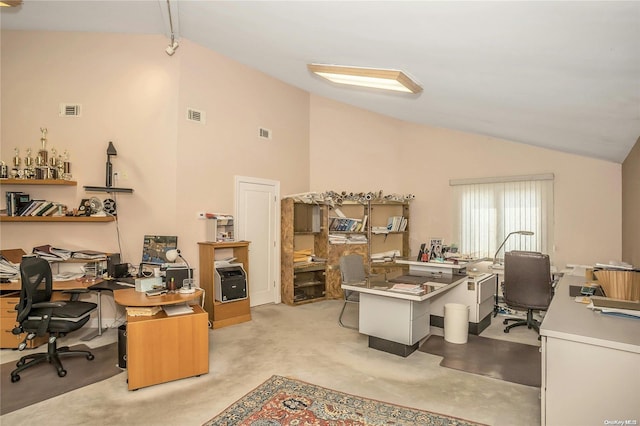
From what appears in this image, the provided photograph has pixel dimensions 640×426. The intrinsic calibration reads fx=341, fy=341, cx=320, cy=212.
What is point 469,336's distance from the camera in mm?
4207

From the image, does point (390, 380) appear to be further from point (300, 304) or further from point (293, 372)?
point (300, 304)

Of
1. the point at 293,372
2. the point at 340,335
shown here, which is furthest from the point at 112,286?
the point at 340,335

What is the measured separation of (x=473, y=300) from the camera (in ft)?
13.9

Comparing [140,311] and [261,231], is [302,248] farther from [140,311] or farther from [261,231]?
[140,311]

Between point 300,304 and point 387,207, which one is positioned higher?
point 387,207

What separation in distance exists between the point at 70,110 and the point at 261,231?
3.04 meters

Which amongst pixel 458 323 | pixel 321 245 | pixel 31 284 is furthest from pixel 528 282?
pixel 31 284

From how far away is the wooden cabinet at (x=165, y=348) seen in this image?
2844 millimetres

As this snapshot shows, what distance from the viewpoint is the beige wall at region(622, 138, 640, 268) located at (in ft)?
11.9

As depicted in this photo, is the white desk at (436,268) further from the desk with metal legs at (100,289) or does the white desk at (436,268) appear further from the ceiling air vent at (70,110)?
the ceiling air vent at (70,110)

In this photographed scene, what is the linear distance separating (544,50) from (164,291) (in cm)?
355

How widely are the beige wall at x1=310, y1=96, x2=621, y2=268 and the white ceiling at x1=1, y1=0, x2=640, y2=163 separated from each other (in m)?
0.77

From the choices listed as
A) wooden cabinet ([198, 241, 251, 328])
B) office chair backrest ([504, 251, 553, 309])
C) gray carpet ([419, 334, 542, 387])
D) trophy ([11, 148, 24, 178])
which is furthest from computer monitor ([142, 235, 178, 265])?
office chair backrest ([504, 251, 553, 309])

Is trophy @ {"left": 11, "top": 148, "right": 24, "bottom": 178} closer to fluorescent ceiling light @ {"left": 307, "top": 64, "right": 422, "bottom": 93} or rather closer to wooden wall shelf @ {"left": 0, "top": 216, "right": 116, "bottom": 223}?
wooden wall shelf @ {"left": 0, "top": 216, "right": 116, "bottom": 223}
